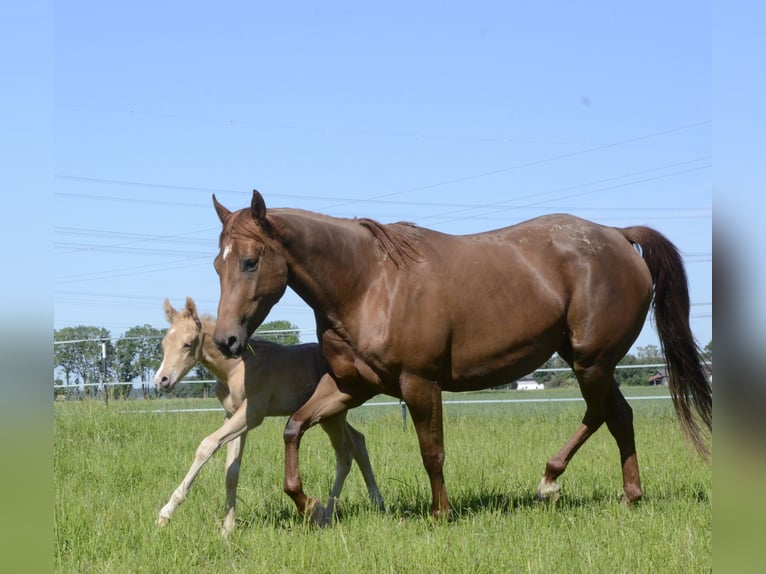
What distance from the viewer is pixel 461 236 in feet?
20.7

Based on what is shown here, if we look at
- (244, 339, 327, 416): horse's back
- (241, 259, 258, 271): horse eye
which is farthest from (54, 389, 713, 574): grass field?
(241, 259, 258, 271): horse eye

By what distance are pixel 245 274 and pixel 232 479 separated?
1790 mm

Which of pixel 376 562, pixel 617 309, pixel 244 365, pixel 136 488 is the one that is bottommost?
pixel 136 488

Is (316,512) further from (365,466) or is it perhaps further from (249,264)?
(249,264)

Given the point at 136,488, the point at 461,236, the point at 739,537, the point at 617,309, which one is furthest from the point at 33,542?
the point at 136,488

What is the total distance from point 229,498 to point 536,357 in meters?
2.61

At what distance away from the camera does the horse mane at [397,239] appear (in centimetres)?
592

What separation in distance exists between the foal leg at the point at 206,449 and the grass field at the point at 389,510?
12 cm

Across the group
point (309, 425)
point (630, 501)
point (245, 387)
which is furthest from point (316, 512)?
point (630, 501)

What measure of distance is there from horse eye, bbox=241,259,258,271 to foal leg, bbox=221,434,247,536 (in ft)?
5.65

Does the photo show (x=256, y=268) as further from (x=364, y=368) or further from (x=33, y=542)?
(x=33, y=542)

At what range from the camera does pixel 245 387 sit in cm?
645

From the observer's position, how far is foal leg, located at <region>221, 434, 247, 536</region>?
19.5 feet

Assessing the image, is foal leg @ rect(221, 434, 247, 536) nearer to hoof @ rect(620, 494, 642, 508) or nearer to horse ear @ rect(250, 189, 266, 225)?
horse ear @ rect(250, 189, 266, 225)
